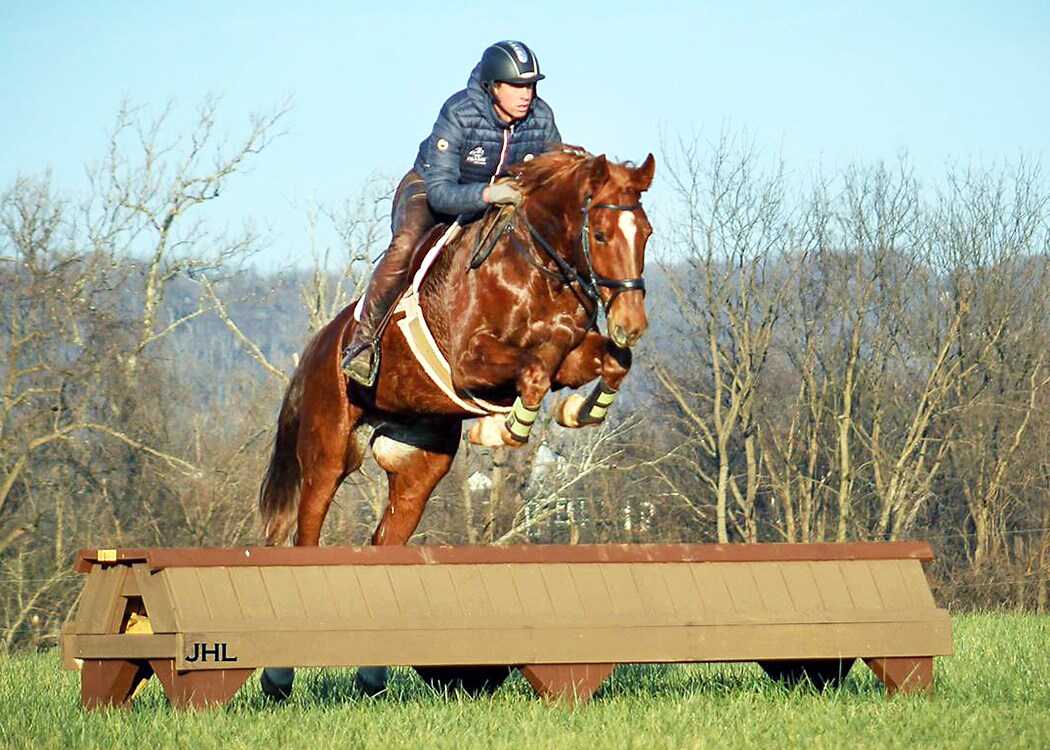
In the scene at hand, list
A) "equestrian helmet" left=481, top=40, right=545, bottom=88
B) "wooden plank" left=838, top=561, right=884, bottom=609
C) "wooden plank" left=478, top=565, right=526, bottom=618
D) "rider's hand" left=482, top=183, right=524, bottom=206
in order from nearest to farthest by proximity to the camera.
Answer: "wooden plank" left=478, top=565, right=526, bottom=618 → "wooden plank" left=838, top=561, right=884, bottom=609 → "rider's hand" left=482, top=183, right=524, bottom=206 → "equestrian helmet" left=481, top=40, right=545, bottom=88

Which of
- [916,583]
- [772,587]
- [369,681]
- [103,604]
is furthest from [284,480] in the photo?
[916,583]

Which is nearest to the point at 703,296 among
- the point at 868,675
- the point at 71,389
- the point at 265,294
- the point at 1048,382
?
the point at 1048,382

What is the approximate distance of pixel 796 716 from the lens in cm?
564

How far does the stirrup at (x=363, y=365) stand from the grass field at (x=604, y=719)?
1640mm

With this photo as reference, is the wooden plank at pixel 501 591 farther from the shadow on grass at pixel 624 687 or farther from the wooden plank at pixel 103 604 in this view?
the wooden plank at pixel 103 604

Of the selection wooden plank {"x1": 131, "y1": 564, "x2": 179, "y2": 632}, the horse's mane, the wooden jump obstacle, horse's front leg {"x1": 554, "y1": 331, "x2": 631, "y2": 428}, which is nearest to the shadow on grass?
the wooden jump obstacle

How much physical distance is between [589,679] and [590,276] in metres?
1.80

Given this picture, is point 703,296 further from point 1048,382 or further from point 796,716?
point 796,716

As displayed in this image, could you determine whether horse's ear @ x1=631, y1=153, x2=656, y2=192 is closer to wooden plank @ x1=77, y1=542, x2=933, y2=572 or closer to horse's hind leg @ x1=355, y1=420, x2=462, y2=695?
wooden plank @ x1=77, y1=542, x2=933, y2=572

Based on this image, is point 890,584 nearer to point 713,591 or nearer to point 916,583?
point 916,583

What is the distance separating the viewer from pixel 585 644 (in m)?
6.13

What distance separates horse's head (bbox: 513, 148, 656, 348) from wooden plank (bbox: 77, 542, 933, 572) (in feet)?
3.17

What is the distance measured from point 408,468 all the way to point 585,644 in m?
2.30

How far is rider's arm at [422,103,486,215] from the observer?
6.95 meters
